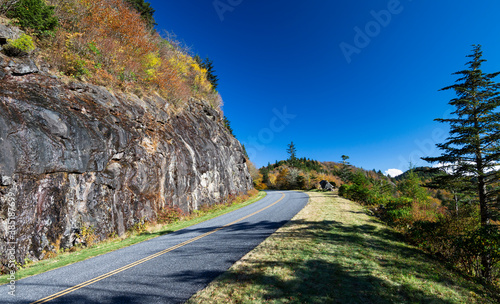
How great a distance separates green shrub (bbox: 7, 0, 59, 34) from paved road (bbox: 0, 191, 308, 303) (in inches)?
479

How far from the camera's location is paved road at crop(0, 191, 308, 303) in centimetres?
403

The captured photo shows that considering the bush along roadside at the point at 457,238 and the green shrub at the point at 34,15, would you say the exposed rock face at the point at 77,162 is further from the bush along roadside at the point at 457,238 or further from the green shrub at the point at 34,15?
the bush along roadside at the point at 457,238

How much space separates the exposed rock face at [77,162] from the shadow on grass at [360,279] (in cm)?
778

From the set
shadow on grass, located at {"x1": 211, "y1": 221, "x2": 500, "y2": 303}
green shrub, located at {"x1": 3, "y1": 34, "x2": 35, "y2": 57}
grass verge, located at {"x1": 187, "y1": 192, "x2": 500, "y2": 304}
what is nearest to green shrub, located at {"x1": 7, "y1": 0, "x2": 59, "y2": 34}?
green shrub, located at {"x1": 3, "y1": 34, "x2": 35, "y2": 57}

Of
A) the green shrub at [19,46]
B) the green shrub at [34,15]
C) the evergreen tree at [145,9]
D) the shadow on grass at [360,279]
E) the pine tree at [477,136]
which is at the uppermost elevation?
the evergreen tree at [145,9]

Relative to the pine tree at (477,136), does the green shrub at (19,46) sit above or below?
above

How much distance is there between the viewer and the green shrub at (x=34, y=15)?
358 inches

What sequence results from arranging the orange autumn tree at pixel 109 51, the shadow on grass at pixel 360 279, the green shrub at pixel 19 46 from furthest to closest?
the orange autumn tree at pixel 109 51 → the green shrub at pixel 19 46 → the shadow on grass at pixel 360 279

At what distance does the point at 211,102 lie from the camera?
2786cm

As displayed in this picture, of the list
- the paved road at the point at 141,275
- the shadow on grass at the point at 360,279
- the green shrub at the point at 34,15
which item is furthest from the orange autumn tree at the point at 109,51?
the shadow on grass at the point at 360,279

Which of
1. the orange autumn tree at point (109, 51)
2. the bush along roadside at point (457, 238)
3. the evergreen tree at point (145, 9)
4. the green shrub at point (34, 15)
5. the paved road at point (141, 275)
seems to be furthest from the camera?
the evergreen tree at point (145, 9)

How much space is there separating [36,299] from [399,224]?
13.1 meters

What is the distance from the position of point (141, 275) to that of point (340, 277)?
499cm

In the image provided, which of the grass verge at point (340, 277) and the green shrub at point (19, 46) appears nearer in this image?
the grass verge at point (340, 277)
